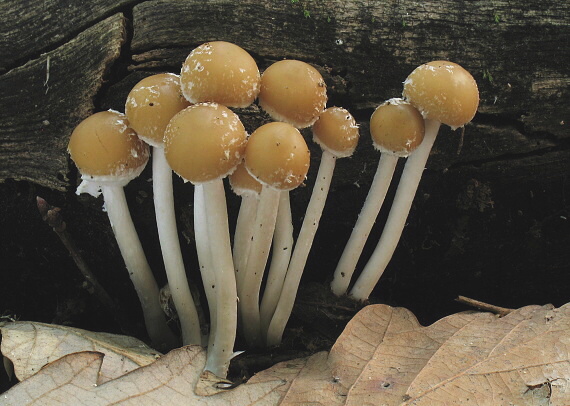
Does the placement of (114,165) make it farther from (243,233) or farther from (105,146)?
(243,233)

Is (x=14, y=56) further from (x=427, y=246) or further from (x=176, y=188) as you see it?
(x=427, y=246)

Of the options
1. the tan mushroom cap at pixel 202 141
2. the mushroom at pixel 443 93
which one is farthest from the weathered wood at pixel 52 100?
the mushroom at pixel 443 93

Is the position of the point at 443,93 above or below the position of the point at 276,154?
above

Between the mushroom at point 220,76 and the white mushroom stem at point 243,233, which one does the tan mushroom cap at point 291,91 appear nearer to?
the mushroom at point 220,76

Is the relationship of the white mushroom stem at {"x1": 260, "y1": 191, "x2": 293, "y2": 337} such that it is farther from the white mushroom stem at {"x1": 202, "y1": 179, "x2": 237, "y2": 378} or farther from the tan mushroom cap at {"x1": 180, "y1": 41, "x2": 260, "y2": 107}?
the tan mushroom cap at {"x1": 180, "y1": 41, "x2": 260, "y2": 107}

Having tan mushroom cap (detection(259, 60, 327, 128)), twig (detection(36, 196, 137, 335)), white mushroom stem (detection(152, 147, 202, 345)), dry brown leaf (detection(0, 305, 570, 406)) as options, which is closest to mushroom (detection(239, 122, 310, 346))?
tan mushroom cap (detection(259, 60, 327, 128))

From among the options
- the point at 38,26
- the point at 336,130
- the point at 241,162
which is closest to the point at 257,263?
the point at 241,162

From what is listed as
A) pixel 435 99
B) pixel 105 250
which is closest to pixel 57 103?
pixel 105 250
